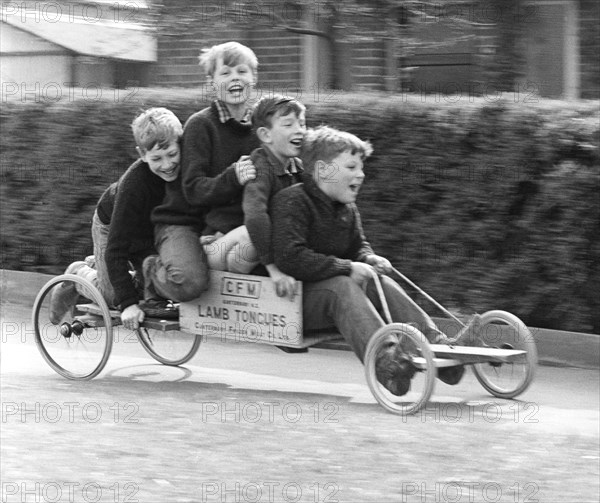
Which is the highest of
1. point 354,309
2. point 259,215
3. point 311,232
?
point 259,215

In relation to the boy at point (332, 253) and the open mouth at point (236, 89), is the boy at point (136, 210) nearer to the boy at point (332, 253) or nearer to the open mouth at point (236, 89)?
the open mouth at point (236, 89)

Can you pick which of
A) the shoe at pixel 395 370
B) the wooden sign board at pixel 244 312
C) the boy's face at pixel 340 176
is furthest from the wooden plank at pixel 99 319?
the shoe at pixel 395 370

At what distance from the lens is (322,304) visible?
7031mm

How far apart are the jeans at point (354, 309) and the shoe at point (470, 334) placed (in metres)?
0.21

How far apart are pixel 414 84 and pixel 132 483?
30.7ft

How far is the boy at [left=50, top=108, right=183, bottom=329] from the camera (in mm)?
7348

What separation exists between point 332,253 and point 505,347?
3.66ft

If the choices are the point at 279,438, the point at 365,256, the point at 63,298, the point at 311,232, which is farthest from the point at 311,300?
the point at 63,298

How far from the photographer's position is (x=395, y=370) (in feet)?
22.1

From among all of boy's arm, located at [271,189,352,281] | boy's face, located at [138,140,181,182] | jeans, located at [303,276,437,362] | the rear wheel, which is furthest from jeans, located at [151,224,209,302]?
jeans, located at [303,276,437,362]

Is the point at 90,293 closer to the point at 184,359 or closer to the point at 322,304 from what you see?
the point at 184,359

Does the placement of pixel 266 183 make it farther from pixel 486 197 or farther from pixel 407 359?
pixel 486 197

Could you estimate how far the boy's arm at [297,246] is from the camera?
6930 millimetres

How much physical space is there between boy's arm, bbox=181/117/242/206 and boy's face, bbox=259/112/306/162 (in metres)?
0.25
